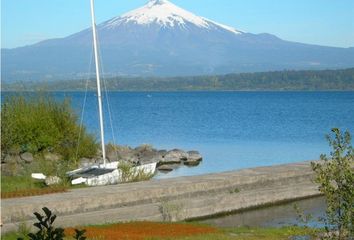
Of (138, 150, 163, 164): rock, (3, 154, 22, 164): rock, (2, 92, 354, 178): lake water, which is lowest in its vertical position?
(2, 92, 354, 178): lake water

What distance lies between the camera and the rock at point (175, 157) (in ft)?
131

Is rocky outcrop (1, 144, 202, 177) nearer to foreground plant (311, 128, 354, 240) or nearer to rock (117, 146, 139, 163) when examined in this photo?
rock (117, 146, 139, 163)

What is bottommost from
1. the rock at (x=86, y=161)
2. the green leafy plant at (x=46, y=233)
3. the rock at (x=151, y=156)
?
the rock at (x=151, y=156)

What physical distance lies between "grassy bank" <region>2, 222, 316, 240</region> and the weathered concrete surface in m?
1.38

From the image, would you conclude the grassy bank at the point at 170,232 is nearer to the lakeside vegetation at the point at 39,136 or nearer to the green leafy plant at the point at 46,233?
the green leafy plant at the point at 46,233

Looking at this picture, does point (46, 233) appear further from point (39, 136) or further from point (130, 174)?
point (39, 136)

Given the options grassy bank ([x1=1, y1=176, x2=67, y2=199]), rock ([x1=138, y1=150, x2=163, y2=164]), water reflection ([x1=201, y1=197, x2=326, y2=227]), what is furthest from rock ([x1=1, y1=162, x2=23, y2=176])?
rock ([x1=138, y1=150, x2=163, y2=164])

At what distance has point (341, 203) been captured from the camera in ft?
30.6

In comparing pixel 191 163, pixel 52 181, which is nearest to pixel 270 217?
pixel 52 181

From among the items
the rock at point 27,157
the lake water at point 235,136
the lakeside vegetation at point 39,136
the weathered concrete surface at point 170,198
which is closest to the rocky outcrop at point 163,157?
the lake water at point 235,136

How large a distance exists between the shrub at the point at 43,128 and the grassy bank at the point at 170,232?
1172 cm

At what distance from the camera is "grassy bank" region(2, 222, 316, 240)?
15087 mm

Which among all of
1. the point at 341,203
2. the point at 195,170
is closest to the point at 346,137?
the point at 341,203

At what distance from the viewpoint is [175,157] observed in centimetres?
4028
